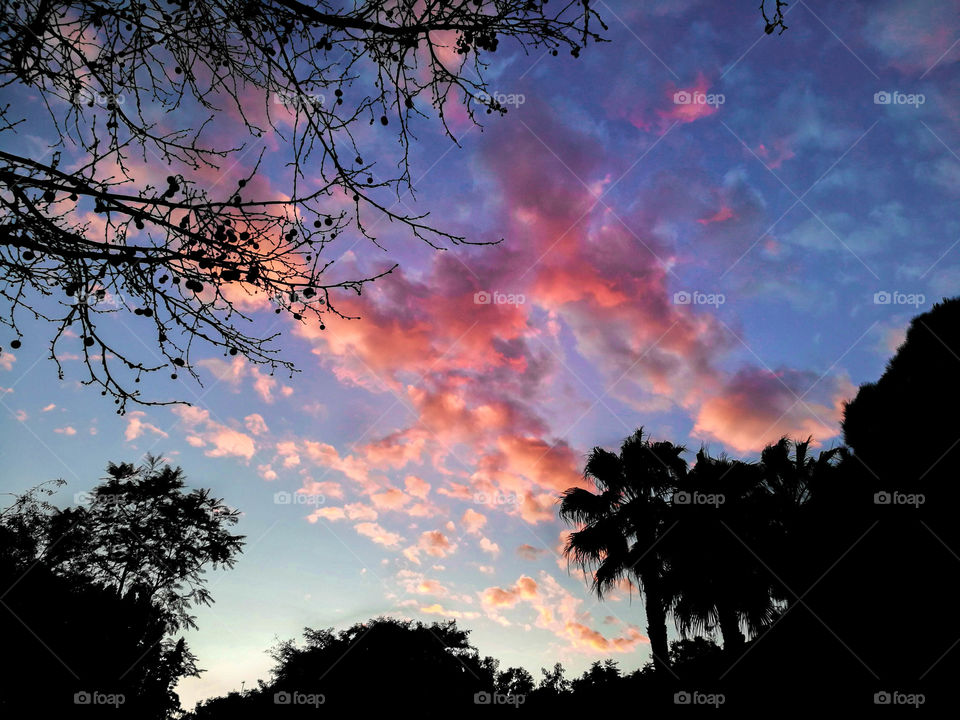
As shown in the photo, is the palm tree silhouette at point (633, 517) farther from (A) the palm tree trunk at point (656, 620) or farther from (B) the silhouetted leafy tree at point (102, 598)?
(B) the silhouetted leafy tree at point (102, 598)

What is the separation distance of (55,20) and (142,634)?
25086 millimetres

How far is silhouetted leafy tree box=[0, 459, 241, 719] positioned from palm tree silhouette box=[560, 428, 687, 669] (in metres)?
17.0

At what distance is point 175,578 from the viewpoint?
29.1 metres

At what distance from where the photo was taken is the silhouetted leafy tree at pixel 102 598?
52.6 ft

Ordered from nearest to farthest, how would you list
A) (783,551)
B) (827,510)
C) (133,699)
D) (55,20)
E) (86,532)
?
(55,20)
(827,510)
(783,551)
(133,699)
(86,532)

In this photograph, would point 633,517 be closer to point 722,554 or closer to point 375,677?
point 722,554

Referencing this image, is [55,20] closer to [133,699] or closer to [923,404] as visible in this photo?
[923,404]

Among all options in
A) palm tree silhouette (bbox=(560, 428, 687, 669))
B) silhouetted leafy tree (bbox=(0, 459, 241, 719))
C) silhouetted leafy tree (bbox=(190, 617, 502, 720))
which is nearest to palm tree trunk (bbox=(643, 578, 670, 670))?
palm tree silhouette (bbox=(560, 428, 687, 669))

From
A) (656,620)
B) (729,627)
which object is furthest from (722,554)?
(656,620)

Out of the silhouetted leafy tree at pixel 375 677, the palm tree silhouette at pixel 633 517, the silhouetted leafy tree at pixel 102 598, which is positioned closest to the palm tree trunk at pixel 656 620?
the palm tree silhouette at pixel 633 517

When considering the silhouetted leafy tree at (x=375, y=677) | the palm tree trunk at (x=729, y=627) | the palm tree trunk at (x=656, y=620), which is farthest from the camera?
the silhouetted leafy tree at (x=375, y=677)

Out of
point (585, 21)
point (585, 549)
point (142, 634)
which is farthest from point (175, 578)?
point (585, 21)

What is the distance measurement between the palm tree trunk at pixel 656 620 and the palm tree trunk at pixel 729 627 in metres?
1.49

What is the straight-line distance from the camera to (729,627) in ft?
42.6
